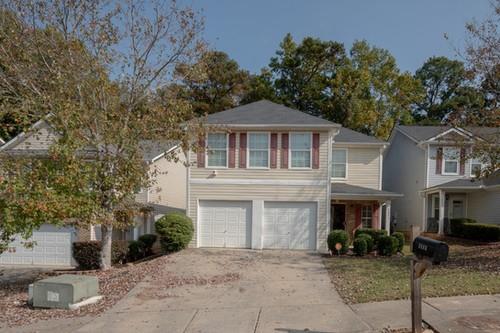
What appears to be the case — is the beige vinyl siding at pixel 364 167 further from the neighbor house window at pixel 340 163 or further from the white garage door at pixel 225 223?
the white garage door at pixel 225 223

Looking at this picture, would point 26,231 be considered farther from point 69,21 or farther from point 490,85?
point 490,85

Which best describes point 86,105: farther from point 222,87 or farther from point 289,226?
point 222,87

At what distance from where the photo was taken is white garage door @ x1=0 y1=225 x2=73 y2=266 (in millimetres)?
18125

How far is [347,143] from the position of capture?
67.6 feet

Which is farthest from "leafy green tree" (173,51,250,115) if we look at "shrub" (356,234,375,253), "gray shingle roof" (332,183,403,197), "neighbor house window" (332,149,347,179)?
"shrub" (356,234,375,253)

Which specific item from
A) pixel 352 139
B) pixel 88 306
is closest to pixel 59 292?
pixel 88 306

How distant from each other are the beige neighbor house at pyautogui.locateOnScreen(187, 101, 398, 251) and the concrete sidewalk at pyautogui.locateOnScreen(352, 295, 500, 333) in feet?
28.3

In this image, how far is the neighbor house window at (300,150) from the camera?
16.5 m

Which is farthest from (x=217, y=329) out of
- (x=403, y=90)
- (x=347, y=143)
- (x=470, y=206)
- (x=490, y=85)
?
(x=403, y=90)

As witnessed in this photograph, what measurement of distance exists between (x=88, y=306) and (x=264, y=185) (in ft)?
29.8

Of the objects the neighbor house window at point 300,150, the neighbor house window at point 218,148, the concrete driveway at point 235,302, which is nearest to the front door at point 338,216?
the neighbor house window at point 300,150

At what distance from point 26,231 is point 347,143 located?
15.1 meters

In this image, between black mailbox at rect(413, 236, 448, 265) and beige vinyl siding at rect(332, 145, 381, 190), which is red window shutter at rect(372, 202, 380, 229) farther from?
black mailbox at rect(413, 236, 448, 265)

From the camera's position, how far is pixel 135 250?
1655cm
